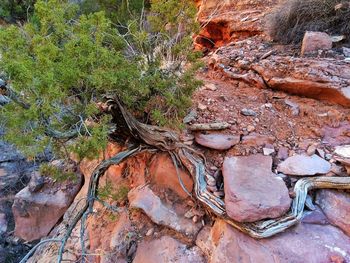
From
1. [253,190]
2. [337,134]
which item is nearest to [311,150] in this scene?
[337,134]

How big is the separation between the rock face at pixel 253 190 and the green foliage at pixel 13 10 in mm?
7692

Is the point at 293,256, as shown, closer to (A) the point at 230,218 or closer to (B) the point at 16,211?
(A) the point at 230,218

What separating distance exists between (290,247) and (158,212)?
1010 millimetres

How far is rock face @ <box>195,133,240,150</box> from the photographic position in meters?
2.39

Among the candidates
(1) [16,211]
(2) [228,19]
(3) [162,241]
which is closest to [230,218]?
(3) [162,241]

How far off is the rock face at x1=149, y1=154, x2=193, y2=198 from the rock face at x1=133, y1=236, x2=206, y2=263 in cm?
39

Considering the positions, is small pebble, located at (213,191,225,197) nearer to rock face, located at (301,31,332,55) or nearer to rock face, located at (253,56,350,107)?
rock face, located at (253,56,350,107)

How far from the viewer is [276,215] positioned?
6.25ft

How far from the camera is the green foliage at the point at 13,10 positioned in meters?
7.80

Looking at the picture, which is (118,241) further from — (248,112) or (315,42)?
(315,42)

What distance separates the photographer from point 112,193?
270 cm

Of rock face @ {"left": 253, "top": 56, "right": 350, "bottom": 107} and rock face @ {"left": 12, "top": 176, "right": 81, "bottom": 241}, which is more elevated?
rock face @ {"left": 253, "top": 56, "right": 350, "bottom": 107}

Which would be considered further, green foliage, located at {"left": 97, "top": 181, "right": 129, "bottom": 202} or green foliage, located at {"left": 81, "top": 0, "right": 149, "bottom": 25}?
green foliage, located at {"left": 81, "top": 0, "right": 149, "bottom": 25}

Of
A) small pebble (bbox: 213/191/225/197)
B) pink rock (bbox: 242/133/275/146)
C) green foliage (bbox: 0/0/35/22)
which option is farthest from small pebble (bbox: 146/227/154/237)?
green foliage (bbox: 0/0/35/22)
